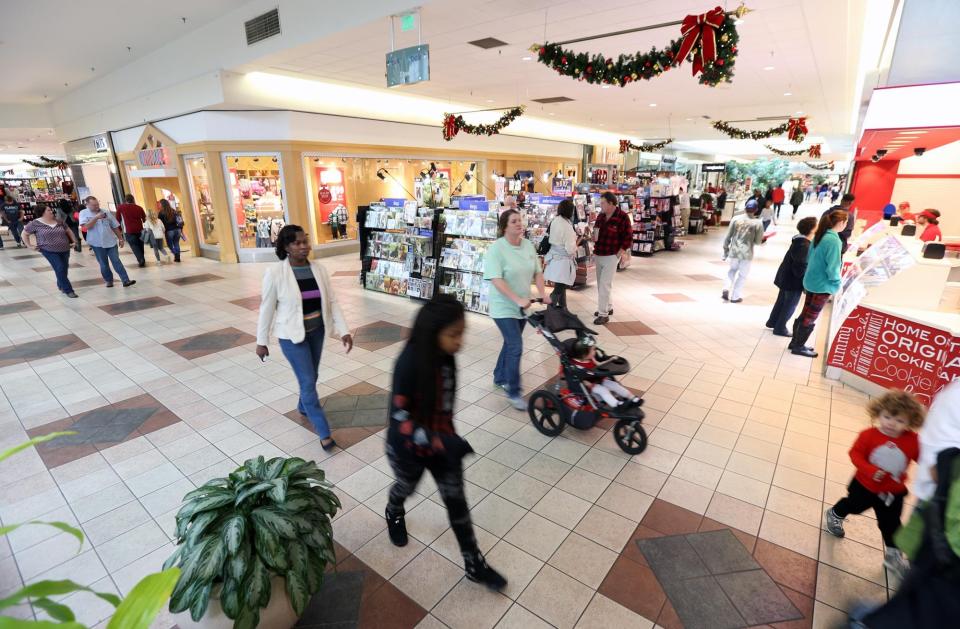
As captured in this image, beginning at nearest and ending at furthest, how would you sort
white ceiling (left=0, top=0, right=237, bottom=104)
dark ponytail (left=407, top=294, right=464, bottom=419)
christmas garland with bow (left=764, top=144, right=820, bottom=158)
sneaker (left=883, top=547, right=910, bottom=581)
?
dark ponytail (left=407, top=294, right=464, bottom=419), sneaker (left=883, top=547, right=910, bottom=581), white ceiling (left=0, top=0, right=237, bottom=104), christmas garland with bow (left=764, top=144, right=820, bottom=158)

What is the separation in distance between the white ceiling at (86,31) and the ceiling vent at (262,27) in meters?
0.43

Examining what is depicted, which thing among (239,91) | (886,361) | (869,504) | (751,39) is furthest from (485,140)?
(869,504)

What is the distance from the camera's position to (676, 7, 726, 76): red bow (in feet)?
14.4

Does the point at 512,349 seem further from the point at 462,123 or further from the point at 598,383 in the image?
the point at 462,123

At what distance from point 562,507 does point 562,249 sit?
3.84m

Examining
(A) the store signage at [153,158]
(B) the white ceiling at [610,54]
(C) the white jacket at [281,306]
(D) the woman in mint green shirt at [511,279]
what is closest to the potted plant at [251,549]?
(C) the white jacket at [281,306]

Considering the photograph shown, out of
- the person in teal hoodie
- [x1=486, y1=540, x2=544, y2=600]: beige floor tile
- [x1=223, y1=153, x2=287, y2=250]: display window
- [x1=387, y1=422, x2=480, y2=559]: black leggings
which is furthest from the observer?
[x1=223, y1=153, x2=287, y2=250]: display window

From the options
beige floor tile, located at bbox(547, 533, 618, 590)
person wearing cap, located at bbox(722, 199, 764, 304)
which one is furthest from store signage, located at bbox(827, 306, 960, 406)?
beige floor tile, located at bbox(547, 533, 618, 590)

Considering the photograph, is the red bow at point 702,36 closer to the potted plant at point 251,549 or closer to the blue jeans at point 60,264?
the potted plant at point 251,549

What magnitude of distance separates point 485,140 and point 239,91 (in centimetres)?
915

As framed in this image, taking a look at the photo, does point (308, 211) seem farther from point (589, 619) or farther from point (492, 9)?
point (589, 619)

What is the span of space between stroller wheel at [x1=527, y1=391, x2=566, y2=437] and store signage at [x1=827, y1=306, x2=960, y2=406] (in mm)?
3103

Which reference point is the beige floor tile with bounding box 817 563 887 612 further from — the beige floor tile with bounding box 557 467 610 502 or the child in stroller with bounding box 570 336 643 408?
the child in stroller with bounding box 570 336 643 408

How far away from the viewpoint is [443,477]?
2.21 meters
